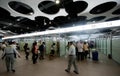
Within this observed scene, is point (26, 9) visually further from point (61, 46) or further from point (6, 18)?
point (61, 46)

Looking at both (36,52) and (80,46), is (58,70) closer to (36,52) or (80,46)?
(36,52)

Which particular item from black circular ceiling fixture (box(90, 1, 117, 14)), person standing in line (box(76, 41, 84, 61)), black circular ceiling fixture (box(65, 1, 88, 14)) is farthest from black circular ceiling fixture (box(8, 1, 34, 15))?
black circular ceiling fixture (box(90, 1, 117, 14))

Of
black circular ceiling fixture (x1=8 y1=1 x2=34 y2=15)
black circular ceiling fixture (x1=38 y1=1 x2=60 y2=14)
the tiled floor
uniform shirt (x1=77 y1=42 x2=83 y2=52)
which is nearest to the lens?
the tiled floor

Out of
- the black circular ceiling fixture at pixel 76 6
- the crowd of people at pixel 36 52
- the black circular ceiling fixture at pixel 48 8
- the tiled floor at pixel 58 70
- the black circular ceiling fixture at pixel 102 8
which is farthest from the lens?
the black circular ceiling fixture at pixel 102 8

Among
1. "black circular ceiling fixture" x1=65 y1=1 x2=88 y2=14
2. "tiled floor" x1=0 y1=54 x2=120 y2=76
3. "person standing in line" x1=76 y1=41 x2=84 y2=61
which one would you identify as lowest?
"tiled floor" x1=0 y1=54 x2=120 y2=76

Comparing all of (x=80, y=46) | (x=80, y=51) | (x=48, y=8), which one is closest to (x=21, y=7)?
(x=48, y=8)

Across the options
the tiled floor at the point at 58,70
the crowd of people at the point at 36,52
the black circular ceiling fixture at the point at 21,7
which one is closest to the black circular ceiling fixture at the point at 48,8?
the black circular ceiling fixture at the point at 21,7

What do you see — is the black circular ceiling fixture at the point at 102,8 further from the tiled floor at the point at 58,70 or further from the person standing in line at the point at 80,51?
the tiled floor at the point at 58,70

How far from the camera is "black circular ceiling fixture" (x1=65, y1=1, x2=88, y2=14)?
12581 mm

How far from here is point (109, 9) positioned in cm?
1455

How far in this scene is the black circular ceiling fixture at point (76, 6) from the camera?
1258cm

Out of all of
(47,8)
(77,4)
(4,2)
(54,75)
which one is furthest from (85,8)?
(54,75)

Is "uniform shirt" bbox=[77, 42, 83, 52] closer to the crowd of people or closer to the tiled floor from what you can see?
the crowd of people

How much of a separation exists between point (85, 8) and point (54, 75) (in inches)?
363
